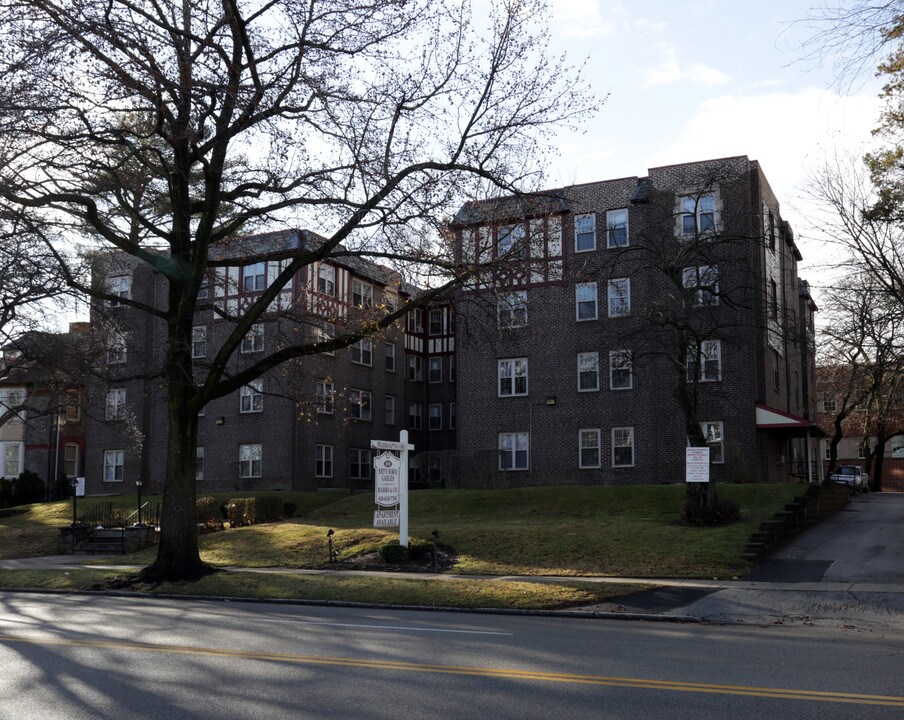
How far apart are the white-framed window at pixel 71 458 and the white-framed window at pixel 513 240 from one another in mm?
44600

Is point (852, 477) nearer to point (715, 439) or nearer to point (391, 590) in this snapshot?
point (715, 439)

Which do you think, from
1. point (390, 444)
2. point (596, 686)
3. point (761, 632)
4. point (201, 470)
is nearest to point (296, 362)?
point (390, 444)

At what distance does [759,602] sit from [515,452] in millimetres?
23559

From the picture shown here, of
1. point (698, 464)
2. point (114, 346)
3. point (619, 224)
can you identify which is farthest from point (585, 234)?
point (114, 346)

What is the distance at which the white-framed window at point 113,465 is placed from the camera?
47500 mm

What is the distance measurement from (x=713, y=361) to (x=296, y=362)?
18.2m

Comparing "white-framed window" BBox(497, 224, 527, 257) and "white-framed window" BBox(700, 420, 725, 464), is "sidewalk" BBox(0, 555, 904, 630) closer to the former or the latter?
"white-framed window" BBox(497, 224, 527, 257)

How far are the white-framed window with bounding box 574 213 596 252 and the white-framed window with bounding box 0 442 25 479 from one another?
36.9 m

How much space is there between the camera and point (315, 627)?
12477mm

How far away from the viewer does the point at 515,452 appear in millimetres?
39500

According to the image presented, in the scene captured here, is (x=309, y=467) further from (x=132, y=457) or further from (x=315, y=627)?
(x=315, y=627)

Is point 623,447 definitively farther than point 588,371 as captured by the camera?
No

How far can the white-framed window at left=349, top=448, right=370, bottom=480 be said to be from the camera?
4644 cm

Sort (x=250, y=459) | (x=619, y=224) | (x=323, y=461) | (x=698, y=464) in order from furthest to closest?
1. (x=323, y=461)
2. (x=250, y=459)
3. (x=619, y=224)
4. (x=698, y=464)
